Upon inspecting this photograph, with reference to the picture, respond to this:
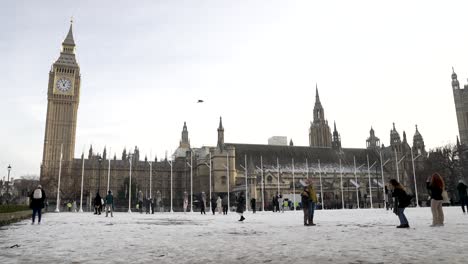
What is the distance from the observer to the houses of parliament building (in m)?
76.3

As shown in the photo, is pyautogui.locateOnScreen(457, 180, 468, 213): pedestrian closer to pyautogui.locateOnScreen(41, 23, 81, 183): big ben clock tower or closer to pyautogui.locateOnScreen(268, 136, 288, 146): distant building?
pyautogui.locateOnScreen(41, 23, 81, 183): big ben clock tower

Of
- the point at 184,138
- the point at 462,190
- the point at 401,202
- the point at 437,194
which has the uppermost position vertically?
the point at 184,138

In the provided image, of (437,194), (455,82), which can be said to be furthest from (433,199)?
(455,82)

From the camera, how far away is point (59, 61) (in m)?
110

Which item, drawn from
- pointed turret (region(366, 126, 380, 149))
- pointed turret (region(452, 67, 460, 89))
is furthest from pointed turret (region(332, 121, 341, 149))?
pointed turret (region(452, 67, 460, 89))

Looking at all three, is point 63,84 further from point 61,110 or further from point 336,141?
point 336,141

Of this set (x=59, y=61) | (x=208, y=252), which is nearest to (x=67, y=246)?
(x=208, y=252)

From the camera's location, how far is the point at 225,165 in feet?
257

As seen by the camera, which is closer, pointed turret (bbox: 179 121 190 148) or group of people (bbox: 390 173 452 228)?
group of people (bbox: 390 173 452 228)

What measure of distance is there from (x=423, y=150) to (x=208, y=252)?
98.8m

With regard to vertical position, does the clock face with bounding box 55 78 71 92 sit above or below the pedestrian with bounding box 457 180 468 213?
above

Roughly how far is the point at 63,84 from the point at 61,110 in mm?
7640

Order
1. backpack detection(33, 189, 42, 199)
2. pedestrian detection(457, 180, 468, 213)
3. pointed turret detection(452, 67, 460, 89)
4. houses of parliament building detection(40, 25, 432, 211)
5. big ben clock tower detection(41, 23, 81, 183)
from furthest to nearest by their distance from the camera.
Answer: pointed turret detection(452, 67, 460, 89) → big ben clock tower detection(41, 23, 81, 183) → houses of parliament building detection(40, 25, 432, 211) → pedestrian detection(457, 180, 468, 213) → backpack detection(33, 189, 42, 199)

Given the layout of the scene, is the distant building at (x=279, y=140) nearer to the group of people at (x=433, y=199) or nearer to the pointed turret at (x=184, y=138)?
the pointed turret at (x=184, y=138)
